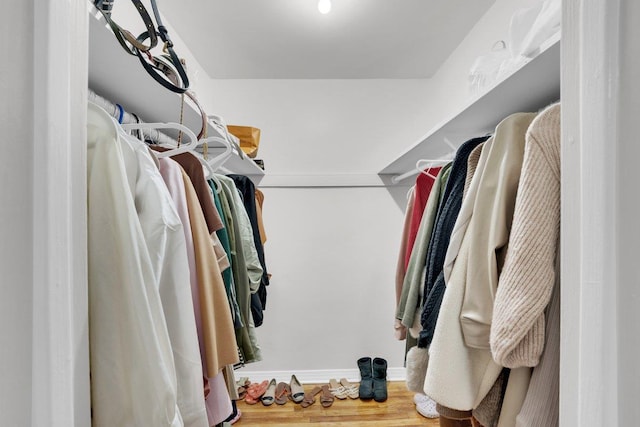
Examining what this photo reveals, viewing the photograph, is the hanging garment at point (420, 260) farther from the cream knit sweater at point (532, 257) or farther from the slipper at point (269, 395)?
the slipper at point (269, 395)

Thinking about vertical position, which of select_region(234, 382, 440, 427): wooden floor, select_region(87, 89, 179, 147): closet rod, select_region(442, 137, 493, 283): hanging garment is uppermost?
select_region(87, 89, 179, 147): closet rod

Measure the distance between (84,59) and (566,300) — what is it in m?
0.66

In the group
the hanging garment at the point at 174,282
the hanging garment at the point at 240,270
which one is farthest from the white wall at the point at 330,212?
the hanging garment at the point at 174,282

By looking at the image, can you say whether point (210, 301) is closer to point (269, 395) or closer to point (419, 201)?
point (419, 201)

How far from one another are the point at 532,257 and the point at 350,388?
1.84m

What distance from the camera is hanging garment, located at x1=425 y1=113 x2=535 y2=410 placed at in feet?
2.15

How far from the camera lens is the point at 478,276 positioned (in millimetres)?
674

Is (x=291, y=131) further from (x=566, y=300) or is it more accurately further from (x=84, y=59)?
(x=566, y=300)

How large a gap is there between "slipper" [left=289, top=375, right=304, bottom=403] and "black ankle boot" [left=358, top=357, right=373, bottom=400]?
Result: 37 cm

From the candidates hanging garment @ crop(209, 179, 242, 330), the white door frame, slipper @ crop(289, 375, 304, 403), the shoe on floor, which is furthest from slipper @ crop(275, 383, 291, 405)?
the white door frame

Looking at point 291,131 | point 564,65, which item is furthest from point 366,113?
point 564,65

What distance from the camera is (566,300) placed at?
39 centimetres

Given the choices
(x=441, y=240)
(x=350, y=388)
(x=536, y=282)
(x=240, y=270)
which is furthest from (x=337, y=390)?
(x=536, y=282)

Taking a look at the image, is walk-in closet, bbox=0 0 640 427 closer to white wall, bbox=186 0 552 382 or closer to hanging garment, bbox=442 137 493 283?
hanging garment, bbox=442 137 493 283
